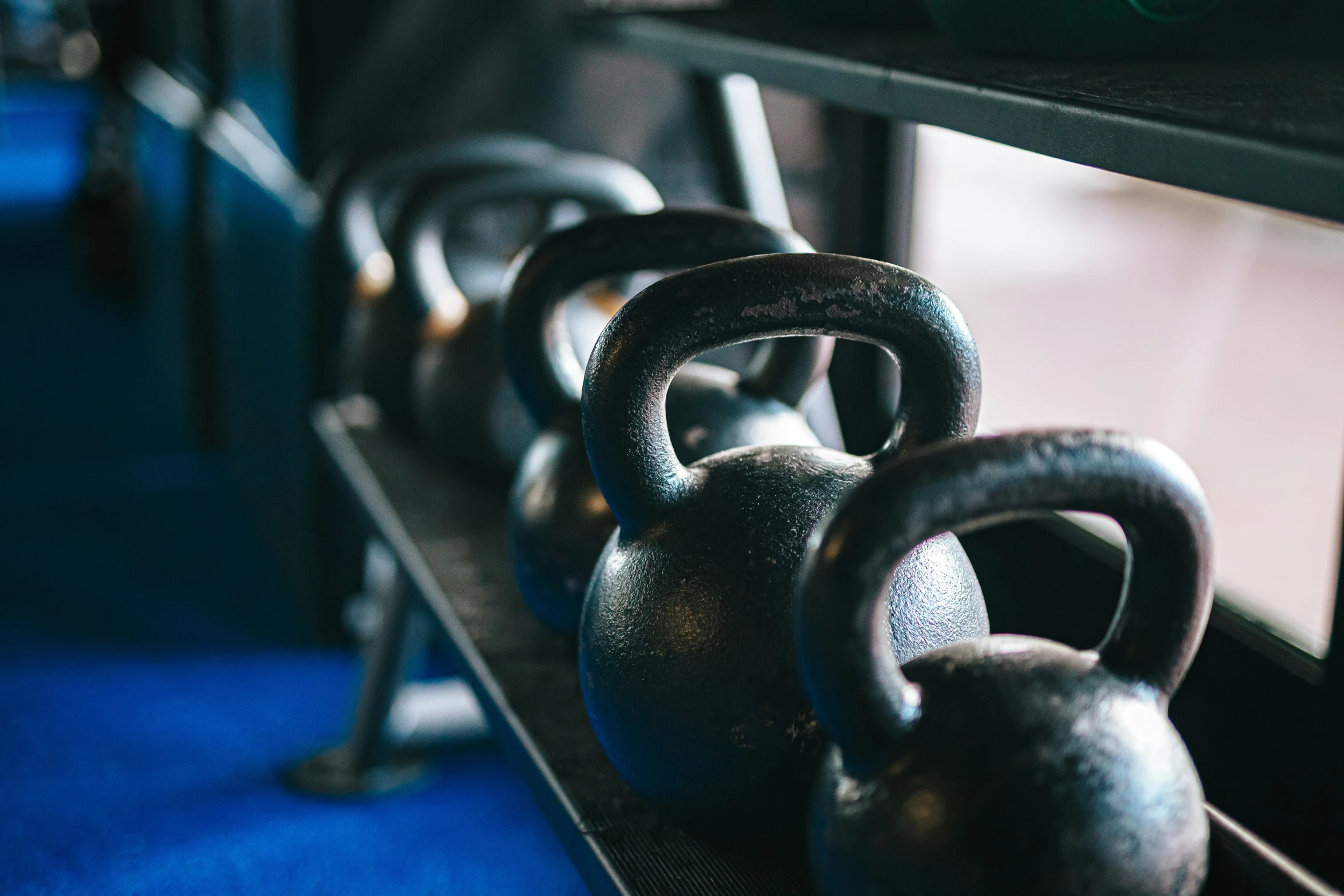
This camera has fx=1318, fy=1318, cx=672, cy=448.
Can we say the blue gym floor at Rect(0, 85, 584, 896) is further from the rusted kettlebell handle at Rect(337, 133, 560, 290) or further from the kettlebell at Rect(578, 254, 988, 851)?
the kettlebell at Rect(578, 254, 988, 851)

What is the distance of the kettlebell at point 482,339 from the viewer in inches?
50.3

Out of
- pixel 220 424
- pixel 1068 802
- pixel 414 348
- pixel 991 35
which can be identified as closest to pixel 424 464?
pixel 414 348

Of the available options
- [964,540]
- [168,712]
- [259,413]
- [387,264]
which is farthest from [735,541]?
[259,413]

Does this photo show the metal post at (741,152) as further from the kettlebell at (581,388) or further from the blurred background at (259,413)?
the kettlebell at (581,388)

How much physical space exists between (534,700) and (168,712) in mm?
1304

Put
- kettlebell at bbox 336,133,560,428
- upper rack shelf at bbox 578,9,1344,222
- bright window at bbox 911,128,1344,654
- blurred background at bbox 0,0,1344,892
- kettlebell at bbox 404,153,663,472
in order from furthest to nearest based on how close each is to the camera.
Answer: bright window at bbox 911,128,1344,654, blurred background at bbox 0,0,1344,892, kettlebell at bbox 336,133,560,428, kettlebell at bbox 404,153,663,472, upper rack shelf at bbox 578,9,1344,222

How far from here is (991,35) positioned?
78cm

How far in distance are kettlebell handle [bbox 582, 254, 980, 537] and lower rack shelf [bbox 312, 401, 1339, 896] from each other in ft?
0.64

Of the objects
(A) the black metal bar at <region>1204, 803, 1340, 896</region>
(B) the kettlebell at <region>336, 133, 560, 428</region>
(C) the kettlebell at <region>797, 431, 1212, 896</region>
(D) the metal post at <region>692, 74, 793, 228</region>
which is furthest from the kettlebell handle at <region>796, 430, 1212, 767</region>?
(D) the metal post at <region>692, 74, 793, 228</region>

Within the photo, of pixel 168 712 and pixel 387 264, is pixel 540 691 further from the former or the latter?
pixel 168 712

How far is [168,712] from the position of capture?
2041 mm

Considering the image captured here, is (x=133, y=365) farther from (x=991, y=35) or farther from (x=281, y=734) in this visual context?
(x=991, y=35)

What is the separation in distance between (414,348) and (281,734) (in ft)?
2.56

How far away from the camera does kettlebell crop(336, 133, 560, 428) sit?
149cm
